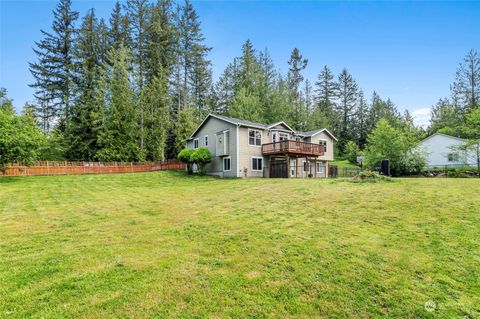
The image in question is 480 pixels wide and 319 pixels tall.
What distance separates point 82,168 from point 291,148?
20.0m

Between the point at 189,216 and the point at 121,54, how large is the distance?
87.2ft

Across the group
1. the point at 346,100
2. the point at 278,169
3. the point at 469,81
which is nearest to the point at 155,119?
the point at 278,169

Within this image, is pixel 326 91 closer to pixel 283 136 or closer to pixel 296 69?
pixel 296 69

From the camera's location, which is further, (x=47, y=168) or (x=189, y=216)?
(x=47, y=168)

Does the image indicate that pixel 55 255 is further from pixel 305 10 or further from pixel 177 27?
pixel 177 27

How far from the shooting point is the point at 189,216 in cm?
747

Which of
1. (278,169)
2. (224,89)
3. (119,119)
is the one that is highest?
(224,89)

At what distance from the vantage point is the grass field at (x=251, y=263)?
3072 mm

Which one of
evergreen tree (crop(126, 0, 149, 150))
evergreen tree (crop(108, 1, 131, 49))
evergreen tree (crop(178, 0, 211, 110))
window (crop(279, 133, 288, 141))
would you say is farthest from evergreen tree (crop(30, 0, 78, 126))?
window (crop(279, 133, 288, 141))

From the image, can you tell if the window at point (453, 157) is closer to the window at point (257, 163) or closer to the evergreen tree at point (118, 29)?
the window at point (257, 163)

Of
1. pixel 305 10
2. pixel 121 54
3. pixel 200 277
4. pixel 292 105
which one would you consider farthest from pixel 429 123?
pixel 200 277

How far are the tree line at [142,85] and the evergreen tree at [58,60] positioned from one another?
0.35 feet

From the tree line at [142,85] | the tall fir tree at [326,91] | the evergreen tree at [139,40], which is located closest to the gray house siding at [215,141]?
the tree line at [142,85]

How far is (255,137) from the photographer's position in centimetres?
2233
